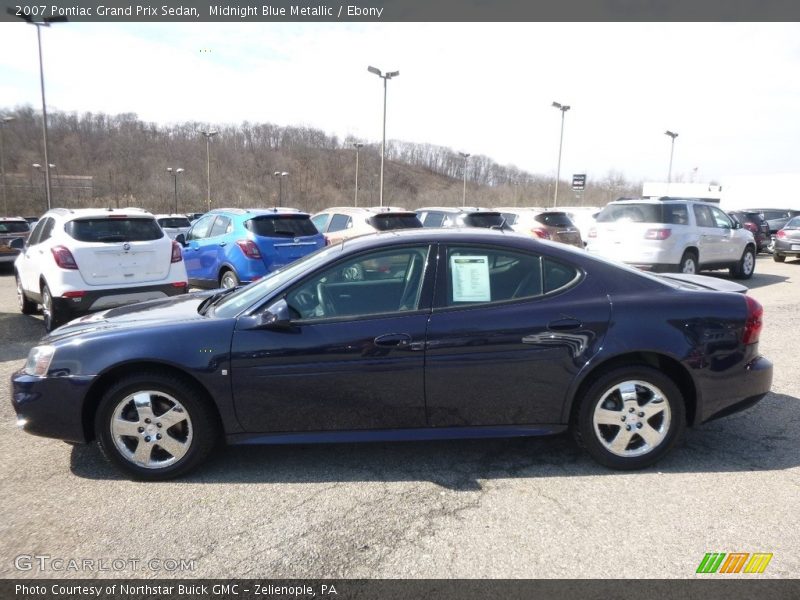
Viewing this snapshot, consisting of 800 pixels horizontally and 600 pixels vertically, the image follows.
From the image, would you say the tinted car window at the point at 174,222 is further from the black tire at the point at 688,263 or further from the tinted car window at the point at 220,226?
the black tire at the point at 688,263

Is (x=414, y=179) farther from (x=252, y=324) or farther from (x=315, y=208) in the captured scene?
(x=252, y=324)

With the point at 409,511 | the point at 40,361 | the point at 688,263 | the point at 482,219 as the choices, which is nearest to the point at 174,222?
the point at 482,219

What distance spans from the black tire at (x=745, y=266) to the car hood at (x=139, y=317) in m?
13.4

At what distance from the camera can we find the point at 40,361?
12.3 ft

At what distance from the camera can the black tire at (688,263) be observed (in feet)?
40.0

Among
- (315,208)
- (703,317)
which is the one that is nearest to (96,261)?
(703,317)

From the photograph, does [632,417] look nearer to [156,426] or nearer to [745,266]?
[156,426]

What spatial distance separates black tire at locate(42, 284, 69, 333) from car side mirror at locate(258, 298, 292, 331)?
5.10m

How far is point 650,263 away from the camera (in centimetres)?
1187

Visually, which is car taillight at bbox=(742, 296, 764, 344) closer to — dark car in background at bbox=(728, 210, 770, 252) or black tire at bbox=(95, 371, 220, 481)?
black tire at bbox=(95, 371, 220, 481)

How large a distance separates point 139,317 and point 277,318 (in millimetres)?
1110

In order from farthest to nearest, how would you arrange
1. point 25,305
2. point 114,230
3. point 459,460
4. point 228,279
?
point 228,279 < point 25,305 < point 114,230 < point 459,460

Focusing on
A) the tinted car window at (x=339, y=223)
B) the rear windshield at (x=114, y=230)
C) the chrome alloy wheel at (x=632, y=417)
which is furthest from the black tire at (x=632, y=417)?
the tinted car window at (x=339, y=223)

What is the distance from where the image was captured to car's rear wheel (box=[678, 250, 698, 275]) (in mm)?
12186
